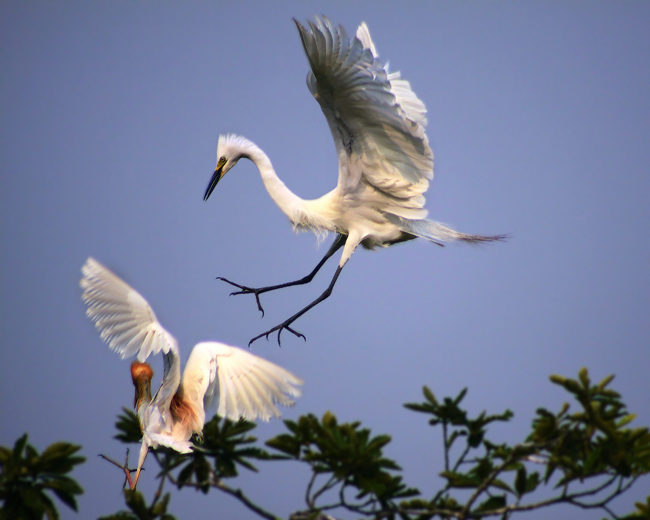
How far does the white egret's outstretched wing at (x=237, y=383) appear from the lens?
15.7 feet

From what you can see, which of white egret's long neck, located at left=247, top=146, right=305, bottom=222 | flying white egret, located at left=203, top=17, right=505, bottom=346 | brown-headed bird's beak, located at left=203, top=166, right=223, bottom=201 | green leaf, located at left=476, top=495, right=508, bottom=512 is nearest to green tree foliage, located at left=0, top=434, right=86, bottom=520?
green leaf, located at left=476, top=495, right=508, bottom=512

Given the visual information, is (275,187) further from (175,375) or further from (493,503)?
(493,503)

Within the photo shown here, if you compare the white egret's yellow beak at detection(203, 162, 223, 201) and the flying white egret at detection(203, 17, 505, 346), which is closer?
the flying white egret at detection(203, 17, 505, 346)

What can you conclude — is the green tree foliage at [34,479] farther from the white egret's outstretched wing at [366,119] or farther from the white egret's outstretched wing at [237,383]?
the white egret's outstretched wing at [366,119]

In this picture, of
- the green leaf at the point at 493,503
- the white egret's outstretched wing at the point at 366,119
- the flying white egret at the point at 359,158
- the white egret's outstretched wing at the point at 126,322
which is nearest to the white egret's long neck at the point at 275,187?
the flying white egret at the point at 359,158

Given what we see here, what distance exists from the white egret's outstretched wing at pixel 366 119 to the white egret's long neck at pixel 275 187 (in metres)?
0.45

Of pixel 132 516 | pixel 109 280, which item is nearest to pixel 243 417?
pixel 109 280

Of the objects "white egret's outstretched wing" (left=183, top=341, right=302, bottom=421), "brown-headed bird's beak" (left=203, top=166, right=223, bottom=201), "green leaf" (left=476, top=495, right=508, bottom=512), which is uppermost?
"brown-headed bird's beak" (left=203, top=166, right=223, bottom=201)

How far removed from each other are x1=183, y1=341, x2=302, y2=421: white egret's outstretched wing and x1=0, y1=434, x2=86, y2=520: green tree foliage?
1.83 m

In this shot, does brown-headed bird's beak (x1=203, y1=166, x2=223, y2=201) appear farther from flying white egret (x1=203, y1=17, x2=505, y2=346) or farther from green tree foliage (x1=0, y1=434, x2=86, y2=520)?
green tree foliage (x1=0, y1=434, x2=86, y2=520)

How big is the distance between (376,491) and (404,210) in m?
2.95

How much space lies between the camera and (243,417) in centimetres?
476

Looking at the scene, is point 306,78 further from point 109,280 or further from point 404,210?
point 109,280

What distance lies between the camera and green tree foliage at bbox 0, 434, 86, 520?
293cm
